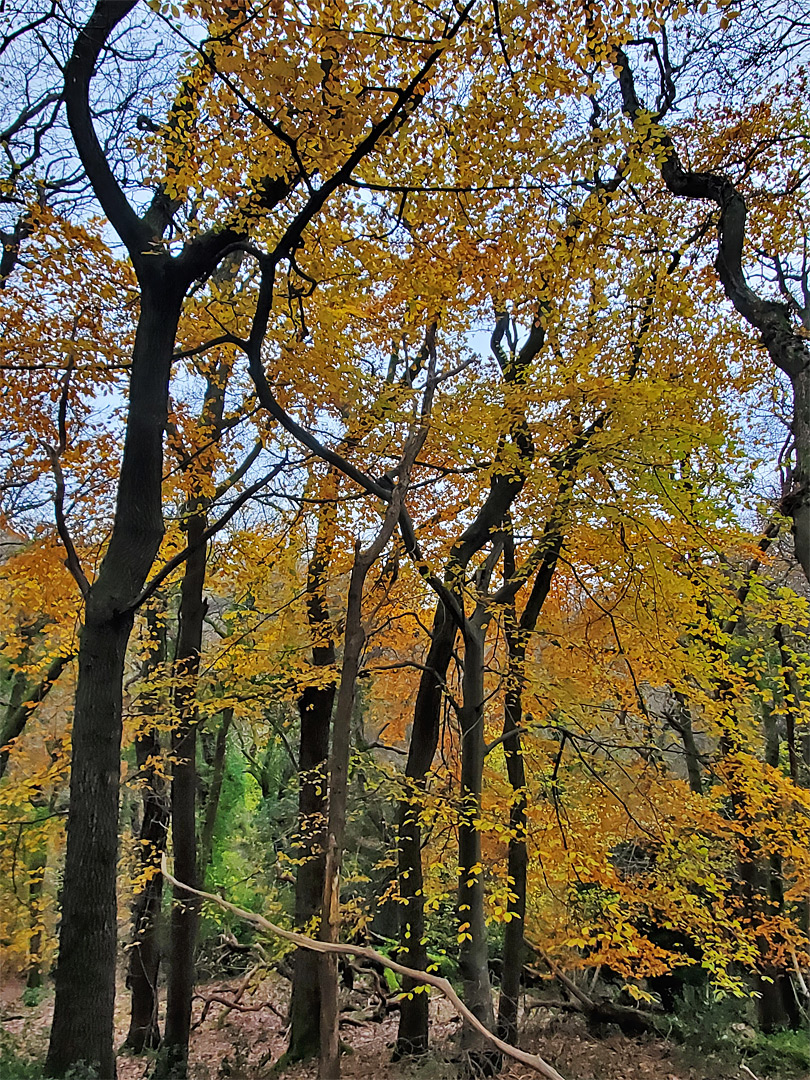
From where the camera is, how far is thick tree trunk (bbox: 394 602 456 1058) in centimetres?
695

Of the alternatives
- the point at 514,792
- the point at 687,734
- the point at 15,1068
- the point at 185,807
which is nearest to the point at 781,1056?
the point at 687,734

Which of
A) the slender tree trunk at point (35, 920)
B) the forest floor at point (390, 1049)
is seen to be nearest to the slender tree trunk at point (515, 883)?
the forest floor at point (390, 1049)

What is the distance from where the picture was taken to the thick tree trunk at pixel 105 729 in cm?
387

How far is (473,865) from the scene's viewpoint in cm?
599

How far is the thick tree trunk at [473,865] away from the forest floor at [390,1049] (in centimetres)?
87

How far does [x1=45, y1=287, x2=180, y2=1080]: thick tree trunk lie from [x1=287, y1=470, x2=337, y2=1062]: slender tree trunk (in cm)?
267

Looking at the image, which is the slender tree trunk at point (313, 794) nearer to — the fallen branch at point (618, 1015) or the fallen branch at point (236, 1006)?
the fallen branch at point (236, 1006)

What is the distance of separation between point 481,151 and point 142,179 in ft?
9.71

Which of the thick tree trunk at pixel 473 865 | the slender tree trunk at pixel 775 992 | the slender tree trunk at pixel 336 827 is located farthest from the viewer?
the slender tree trunk at pixel 775 992

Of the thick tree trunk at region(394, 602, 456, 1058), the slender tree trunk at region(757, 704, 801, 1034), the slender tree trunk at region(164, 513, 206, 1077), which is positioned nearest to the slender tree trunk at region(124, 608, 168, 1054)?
the slender tree trunk at region(164, 513, 206, 1077)

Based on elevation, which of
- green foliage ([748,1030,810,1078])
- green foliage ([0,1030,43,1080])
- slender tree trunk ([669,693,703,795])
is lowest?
green foliage ([748,1030,810,1078])

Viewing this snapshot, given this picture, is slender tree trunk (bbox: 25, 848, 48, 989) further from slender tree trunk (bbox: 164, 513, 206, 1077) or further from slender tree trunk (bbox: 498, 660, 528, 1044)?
slender tree trunk (bbox: 498, 660, 528, 1044)

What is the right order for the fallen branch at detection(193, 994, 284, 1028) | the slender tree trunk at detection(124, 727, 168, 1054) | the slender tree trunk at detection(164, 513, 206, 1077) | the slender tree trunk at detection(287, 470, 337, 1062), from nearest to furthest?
the slender tree trunk at detection(164, 513, 206, 1077), the slender tree trunk at detection(287, 470, 337, 1062), the slender tree trunk at detection(124, 727, 168, 1054), the fallen branch at detection(193, 994, 284, 1028)

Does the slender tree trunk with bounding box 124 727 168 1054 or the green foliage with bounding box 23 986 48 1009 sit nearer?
the slender tree trunk with bounding box 124 727 168 1054
